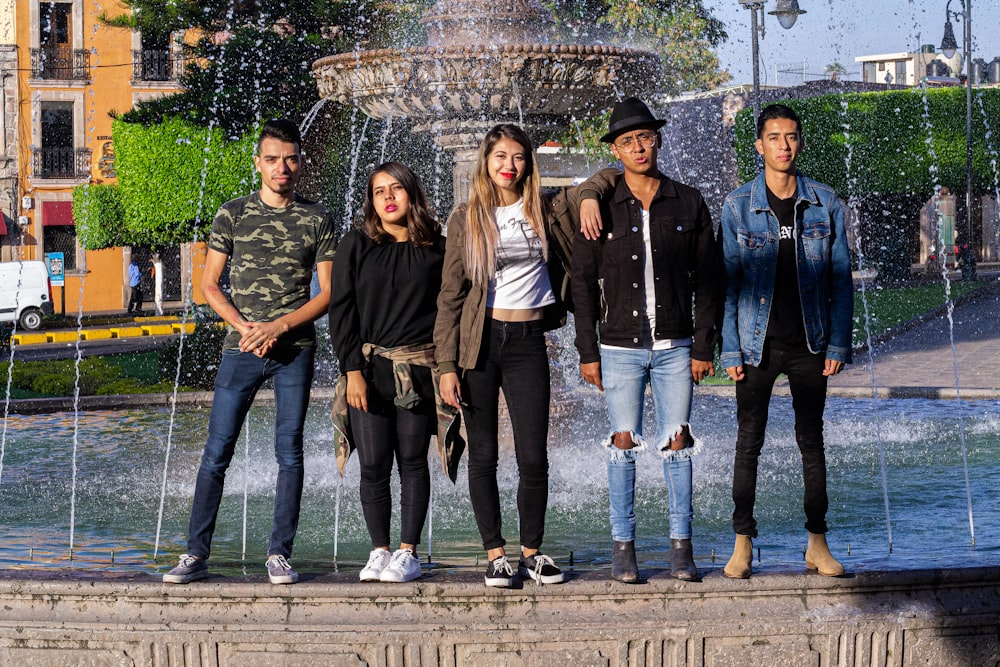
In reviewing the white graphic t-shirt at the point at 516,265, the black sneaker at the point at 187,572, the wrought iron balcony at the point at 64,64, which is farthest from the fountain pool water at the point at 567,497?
the wrought iron balcony at the point at 64,64

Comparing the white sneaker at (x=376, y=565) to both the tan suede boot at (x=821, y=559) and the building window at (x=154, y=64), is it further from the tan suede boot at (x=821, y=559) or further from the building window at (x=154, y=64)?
the building window at (x=154, y=64)

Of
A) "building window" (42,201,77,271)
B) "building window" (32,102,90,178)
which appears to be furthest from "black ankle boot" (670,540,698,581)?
"building window" (32,102,90,178)

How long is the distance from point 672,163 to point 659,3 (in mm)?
10074

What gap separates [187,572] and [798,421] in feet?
7.05

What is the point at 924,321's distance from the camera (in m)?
21.8

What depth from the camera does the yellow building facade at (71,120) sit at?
40.3 meters

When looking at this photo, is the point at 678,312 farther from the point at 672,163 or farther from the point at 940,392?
the point at 672,163

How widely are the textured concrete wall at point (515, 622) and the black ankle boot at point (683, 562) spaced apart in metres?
0.04

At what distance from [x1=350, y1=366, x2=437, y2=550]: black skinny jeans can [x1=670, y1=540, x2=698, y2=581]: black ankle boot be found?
89cm

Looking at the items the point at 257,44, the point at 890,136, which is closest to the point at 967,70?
the point at 890,136

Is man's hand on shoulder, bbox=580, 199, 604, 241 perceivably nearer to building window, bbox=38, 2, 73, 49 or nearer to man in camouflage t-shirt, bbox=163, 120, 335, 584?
man in camouflage t-shirt, bbox=163, 120, 335, 584

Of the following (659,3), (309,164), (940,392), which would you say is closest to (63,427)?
(940,392)

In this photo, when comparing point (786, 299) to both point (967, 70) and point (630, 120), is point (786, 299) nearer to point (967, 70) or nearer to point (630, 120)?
point (630, 120)

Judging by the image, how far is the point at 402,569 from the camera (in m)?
4.41
